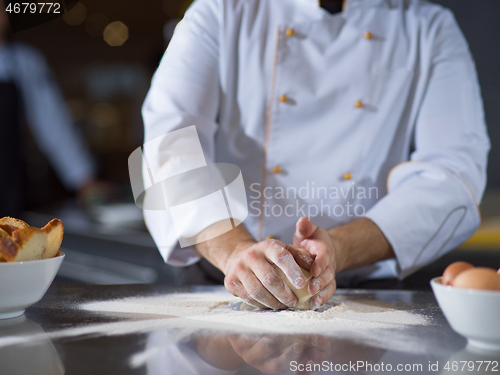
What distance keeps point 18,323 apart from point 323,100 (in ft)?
2.25

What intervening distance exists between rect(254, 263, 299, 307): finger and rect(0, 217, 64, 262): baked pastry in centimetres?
26

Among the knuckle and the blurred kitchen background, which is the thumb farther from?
the blurred kitchen background

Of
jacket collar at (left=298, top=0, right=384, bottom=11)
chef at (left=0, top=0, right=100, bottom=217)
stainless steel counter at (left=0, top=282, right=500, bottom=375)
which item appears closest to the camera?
stainless steel counter at (left=0, top=282, right=500, bottom=375)

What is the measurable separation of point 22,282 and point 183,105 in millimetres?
494

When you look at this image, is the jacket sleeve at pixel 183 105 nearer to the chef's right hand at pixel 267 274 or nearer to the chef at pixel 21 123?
the chef's right hand at pixel 267 274

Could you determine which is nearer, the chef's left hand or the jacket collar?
the chef's left hand

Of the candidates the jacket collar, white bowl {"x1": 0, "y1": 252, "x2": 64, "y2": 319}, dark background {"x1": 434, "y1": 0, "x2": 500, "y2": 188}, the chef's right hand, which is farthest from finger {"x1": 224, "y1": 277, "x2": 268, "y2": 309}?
dark background {"x1": 434, "y1": 0, "x2": 500, "y2": 188}

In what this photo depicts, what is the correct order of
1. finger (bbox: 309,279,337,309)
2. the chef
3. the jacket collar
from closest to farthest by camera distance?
1. finger (bbox: 309,279,337,309)
2. the jacket collar
3. the chef

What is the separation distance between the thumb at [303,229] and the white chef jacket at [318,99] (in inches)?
10.0

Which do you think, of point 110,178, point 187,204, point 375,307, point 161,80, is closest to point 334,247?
point 375,307

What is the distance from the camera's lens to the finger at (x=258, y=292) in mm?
604

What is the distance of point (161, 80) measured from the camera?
3.05 feet

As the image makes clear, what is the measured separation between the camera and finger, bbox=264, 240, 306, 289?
1.93ft

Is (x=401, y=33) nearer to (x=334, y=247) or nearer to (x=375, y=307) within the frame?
(x=334, y=247)
